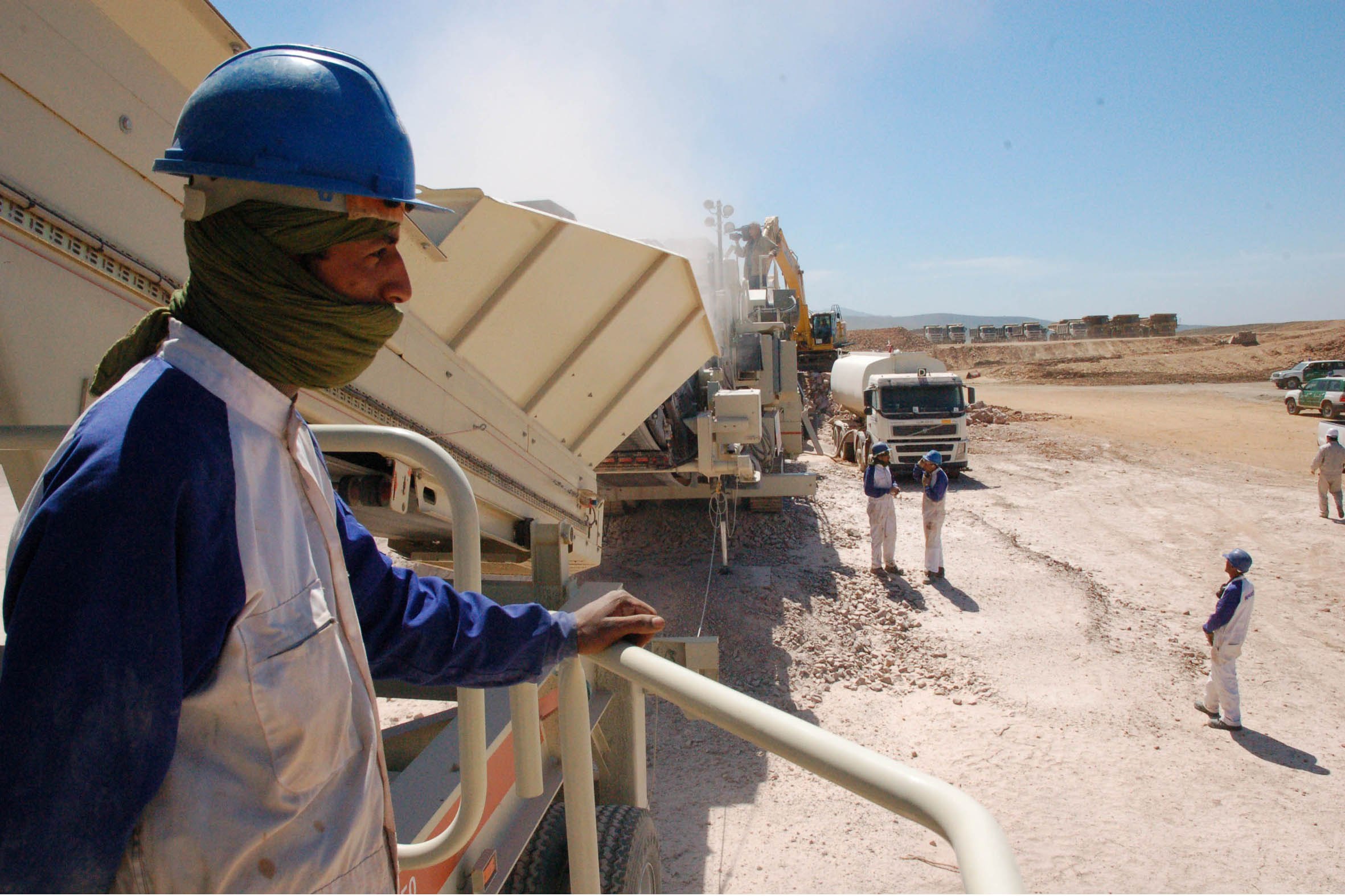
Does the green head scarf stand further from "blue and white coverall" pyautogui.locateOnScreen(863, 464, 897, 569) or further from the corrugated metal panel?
"blue and white coverall" pyautogui.locateOnScreen(863, 464, 897, 569)

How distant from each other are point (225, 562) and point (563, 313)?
9.54ft

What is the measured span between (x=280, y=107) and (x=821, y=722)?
5941 mm

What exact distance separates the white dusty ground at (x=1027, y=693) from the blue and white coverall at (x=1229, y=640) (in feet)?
0.73

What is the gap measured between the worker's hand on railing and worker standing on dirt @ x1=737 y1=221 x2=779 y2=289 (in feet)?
46.5

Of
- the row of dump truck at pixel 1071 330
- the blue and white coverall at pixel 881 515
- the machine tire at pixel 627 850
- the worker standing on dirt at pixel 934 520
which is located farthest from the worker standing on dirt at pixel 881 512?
the row of dump truck at pixel 1071 330

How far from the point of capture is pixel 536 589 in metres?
3.43

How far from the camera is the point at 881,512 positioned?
957cm

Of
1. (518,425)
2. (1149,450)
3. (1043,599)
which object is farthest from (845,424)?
(518,425)

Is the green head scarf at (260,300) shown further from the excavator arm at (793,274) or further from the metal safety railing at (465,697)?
Answer: the excavator arm at (793,274)

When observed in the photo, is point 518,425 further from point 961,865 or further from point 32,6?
point 961,865

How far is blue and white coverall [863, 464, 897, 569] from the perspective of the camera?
9570mm

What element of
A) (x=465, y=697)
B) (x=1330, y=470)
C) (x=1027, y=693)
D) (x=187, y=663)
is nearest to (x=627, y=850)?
(x=465, y=697)

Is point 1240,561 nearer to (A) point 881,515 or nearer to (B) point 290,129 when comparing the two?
(A) point 881,515

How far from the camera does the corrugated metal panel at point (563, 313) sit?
3225 millimetres
